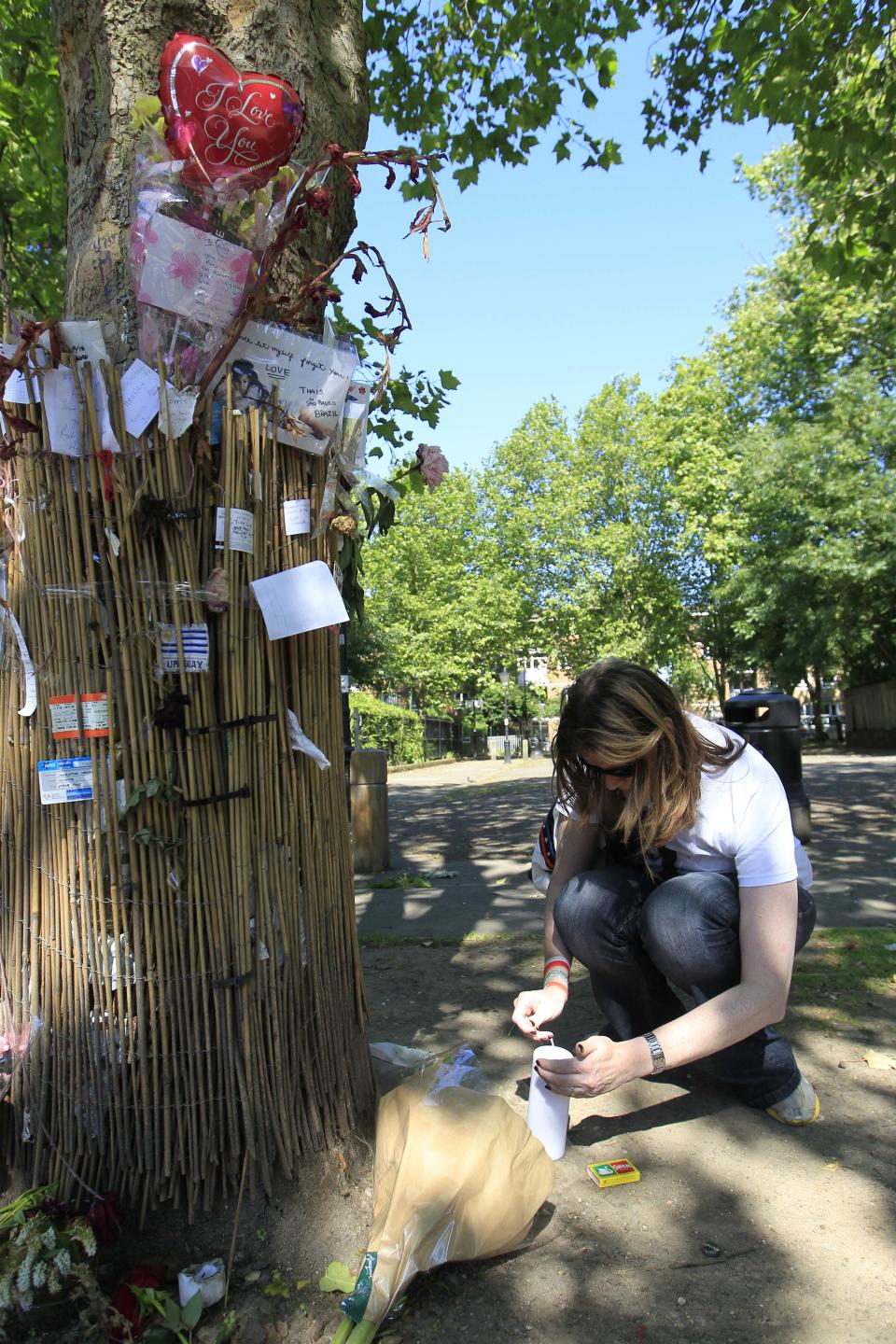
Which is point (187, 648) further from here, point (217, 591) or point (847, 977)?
point (847, 977)

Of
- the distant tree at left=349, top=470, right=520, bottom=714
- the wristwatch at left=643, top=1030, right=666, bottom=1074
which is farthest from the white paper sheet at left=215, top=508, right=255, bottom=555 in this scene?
the distant tree at left=349, top=470, right=520, bottom=714

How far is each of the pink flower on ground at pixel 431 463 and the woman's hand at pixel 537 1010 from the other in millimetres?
1420

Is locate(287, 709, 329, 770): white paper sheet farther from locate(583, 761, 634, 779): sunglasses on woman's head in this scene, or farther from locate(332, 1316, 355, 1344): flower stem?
locate(332, 1316, 355, 1344): flower stem

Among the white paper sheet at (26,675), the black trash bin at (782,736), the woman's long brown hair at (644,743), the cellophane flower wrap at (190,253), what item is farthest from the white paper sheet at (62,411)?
the black trash bin at (782,736)

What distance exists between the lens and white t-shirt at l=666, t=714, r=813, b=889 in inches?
82.6

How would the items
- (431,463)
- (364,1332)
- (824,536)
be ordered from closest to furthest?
(364,1332), (431,463), (824,536)

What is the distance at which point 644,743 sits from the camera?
6.96 ft

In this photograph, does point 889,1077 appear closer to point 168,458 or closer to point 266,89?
point 168,458

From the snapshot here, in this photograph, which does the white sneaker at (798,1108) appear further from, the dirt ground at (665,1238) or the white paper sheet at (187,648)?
the white paper sheet at (187,648)

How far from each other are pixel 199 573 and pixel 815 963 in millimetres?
2922

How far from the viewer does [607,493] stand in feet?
124

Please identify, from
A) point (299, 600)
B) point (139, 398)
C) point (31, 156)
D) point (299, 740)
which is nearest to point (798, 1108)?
point (299, 740)

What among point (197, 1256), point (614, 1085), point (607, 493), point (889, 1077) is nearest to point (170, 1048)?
point (197, 1256)

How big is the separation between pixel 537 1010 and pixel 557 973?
0.16m
